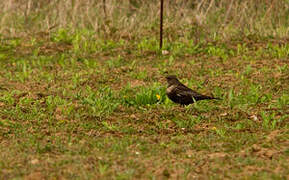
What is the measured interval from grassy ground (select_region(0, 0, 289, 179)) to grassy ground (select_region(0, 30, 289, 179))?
0.05 feet

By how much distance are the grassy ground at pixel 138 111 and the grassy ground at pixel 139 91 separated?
15mm

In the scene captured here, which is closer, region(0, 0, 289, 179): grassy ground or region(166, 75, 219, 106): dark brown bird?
region(0, 0, 289, 179): grassy ground

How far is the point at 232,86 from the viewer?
7.81 meters

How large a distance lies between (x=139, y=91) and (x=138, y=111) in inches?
41.1

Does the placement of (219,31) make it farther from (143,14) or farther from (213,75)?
(213,75)

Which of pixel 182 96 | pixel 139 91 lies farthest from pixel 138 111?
pixel 139 91

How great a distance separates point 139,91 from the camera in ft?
25.1

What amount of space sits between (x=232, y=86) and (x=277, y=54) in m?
1.98

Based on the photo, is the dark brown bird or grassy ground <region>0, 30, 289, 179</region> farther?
the dark brown bird

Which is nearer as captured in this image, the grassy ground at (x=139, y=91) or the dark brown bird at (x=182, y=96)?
the grassy ground at (x=139, y=91)

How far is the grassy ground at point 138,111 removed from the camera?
461 centimetres

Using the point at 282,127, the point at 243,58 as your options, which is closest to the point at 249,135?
the point at 282,127

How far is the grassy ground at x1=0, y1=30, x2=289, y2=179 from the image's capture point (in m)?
4.61

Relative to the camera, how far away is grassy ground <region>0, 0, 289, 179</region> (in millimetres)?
4699
